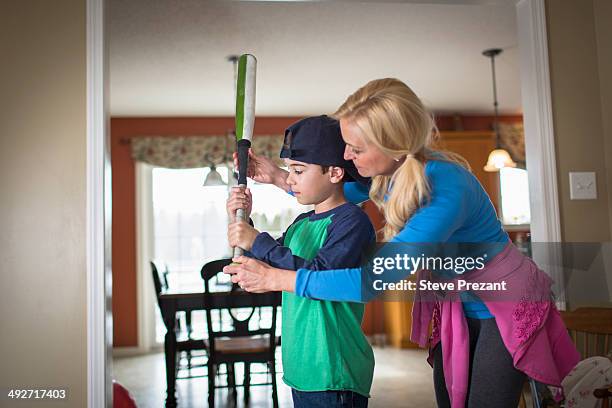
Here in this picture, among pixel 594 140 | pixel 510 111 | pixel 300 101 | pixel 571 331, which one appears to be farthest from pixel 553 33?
pixel 510 111

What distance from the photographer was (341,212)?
1325 mm

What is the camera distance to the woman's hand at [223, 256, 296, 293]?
4.00 ft

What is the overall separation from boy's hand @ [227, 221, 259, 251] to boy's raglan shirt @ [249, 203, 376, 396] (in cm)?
1

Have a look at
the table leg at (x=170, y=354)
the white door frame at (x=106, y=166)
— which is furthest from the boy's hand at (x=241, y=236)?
the table leg at (x=170, y=354)

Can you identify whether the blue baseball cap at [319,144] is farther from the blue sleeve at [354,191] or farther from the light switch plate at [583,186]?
the light switch plate at [583,186]

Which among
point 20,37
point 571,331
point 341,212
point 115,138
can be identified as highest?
point 115,138

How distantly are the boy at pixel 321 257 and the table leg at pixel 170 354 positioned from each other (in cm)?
240

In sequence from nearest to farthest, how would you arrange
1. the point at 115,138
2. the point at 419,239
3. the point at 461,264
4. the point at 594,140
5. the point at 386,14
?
the point at 419,239
the point at 461,264
the point at 594,140
the point at 386,14
the point at 115,138

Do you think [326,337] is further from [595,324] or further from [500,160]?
[500,160]

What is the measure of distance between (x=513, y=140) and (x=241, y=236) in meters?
5.55

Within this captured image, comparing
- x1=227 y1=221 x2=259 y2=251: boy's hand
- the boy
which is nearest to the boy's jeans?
the boy

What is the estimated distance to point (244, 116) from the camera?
1339mm

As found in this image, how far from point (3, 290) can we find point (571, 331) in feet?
6.18

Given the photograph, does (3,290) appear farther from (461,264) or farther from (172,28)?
(172,28)
